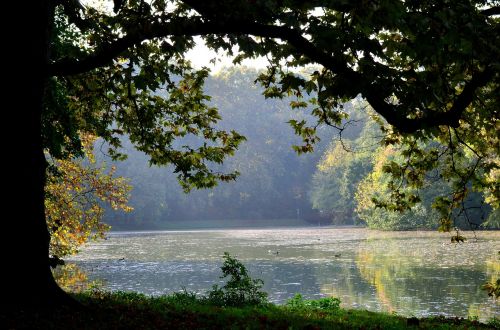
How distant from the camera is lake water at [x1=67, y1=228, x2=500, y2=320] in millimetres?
24531

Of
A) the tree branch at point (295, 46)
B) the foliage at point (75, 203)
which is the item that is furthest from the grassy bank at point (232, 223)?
the tree branch at point (295, 46)

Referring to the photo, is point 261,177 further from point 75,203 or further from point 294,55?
point 294,55

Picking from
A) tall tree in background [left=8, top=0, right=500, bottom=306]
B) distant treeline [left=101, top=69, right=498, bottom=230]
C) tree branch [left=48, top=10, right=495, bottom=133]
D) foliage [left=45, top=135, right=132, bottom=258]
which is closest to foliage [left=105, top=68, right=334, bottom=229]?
distant treeline [left=101, top=69, right=498, bottom=230]

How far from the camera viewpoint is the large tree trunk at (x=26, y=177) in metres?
8.17

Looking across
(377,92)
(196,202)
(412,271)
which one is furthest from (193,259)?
(196,202)

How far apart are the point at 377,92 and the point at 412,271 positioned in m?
29.4

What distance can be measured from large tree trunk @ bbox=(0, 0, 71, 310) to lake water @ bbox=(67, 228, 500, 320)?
1485 centimetres

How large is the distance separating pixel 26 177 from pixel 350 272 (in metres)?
28.7

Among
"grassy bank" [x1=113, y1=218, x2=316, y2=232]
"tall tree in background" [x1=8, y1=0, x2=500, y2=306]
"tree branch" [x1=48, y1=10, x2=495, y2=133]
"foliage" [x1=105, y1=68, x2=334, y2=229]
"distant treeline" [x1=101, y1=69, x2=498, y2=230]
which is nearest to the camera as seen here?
"tall tree in background" [x1=8, y1=0, x2=500, y2=306]

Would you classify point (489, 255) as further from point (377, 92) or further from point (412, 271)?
point (377, 92)

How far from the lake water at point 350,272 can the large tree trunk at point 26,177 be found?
14.8 m

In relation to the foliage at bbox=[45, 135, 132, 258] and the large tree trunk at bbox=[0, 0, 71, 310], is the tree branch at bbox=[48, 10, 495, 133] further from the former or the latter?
the foliage at bbox=[45, 135, 132, 258]

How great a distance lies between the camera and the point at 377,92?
7.18 m

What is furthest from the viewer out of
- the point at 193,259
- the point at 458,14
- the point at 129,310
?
the point at 193,259
